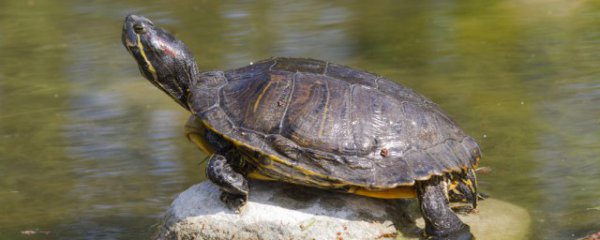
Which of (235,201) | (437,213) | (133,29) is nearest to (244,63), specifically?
(133,29)

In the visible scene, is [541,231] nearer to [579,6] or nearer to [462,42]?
[462,42]

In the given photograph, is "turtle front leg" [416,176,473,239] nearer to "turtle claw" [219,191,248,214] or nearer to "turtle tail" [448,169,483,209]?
"turtle tail" [448,169,483,209]

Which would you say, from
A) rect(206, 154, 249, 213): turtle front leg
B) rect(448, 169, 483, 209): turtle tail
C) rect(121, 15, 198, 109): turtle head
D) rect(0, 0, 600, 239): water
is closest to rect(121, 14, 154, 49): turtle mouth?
rect(121, 15, 198, 109): turtle head

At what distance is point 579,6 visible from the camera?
10.1 meters

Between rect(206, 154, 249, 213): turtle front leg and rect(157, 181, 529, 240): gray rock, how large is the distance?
93 mm

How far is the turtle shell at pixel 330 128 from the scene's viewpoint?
15.7 feet

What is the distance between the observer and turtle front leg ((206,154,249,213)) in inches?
189

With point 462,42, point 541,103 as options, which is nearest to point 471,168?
point 541,103

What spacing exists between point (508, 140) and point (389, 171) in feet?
7.67

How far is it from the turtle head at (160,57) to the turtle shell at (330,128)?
0.57 feet

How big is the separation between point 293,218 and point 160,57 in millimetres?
1350

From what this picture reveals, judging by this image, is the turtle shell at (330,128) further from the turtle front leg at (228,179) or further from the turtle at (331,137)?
the turtle front leg at (228,179)

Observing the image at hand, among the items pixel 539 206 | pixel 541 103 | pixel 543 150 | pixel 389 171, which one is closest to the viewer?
pixel 389 171

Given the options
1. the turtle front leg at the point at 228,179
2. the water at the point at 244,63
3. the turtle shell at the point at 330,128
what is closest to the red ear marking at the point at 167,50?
the turtle shell at the point at 330,128
